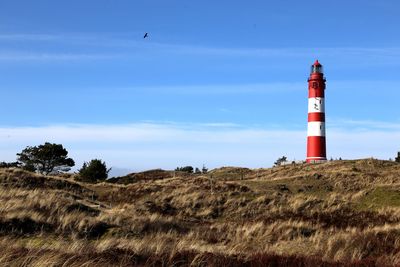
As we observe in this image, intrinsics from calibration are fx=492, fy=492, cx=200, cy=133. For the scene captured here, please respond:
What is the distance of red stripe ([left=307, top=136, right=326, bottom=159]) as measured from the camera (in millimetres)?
55438

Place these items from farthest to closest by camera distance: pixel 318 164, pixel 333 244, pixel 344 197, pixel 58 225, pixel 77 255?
pixel 318 164, pixel 344 197, pixel 58 225, pixel 333 244, pixel 77 255

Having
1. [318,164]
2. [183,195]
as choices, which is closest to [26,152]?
[183,195]

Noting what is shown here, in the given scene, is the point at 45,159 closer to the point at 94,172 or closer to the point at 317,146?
the point at 94,172

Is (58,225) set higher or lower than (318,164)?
lower

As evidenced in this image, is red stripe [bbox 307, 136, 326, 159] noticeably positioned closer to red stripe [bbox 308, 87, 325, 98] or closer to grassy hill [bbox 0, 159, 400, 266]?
red stripe [bbox 308, 87, 325, 98]

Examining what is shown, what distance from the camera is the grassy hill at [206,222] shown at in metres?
9.49

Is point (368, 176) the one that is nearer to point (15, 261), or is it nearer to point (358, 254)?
point (358, 254)

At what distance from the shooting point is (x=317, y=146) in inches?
2186

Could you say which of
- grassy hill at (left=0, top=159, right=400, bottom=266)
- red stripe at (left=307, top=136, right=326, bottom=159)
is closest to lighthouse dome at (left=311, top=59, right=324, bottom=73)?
red stripe at (left=307, top=136, right=326, bottom=159)

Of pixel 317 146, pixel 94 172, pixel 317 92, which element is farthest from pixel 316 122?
pixel 94 172

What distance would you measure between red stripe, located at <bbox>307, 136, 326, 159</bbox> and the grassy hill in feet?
47.5

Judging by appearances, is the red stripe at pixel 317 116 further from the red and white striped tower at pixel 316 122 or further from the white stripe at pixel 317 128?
the white stripe at pixel 317 128

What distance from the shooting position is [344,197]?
31141mm

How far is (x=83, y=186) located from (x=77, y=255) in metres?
27.4
